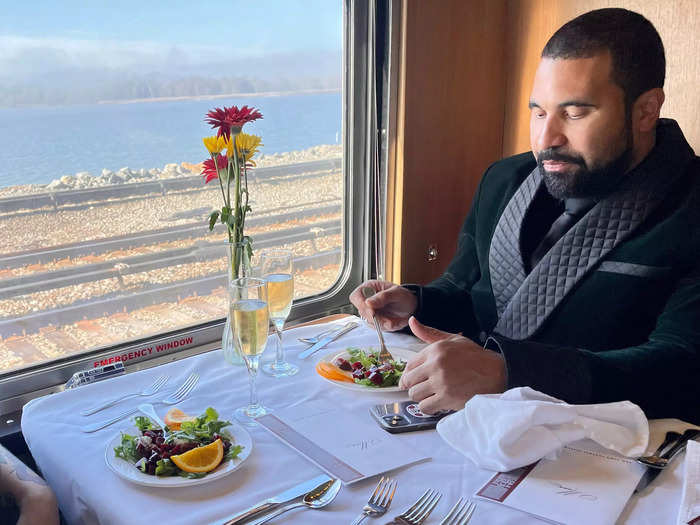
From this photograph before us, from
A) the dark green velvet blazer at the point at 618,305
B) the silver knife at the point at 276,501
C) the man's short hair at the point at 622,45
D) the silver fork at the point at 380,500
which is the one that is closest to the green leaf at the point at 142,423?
the silver knife at the point at 276,501

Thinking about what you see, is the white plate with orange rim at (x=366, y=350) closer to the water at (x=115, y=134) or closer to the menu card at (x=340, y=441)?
the menu card at (x=340, y=441)

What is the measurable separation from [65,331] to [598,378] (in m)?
1.38

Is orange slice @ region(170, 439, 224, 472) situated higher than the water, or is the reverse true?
the water

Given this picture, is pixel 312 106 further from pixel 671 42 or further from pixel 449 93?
pixel 671 42

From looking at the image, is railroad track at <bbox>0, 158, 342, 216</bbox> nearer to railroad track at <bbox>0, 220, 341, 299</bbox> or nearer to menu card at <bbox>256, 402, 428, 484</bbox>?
railroad track at <bbox>0, 220, 341, 299</bbox>

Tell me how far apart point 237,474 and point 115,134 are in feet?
3.77

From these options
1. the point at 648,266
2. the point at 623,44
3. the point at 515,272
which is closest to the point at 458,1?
the point at 623,44

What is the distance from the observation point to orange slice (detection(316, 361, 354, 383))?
4.47 feet

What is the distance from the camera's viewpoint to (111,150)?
1.83 m

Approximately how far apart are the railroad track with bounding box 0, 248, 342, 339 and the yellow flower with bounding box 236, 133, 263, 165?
687 millimetres

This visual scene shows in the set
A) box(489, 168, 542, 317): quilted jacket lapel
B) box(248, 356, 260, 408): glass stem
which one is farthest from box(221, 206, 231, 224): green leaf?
box(489, 168, 542, 317): quilted jacket lapel

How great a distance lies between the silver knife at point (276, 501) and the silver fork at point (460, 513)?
189 millimetres

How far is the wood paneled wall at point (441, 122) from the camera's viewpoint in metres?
2.28

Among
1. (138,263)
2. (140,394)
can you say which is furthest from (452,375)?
(138,263)
